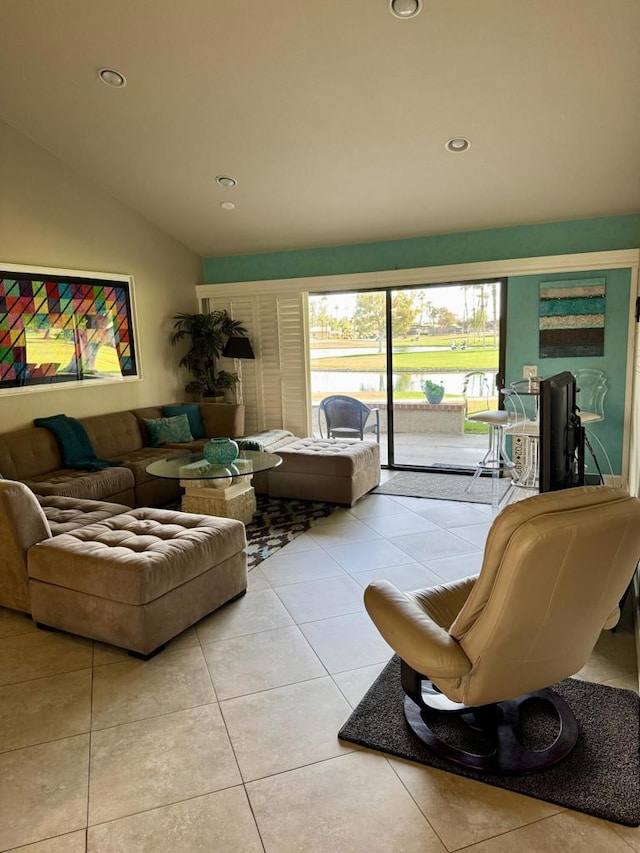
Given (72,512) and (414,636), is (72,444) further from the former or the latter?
(414,636)

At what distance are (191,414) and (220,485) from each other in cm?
207

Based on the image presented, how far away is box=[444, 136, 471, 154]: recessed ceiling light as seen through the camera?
4070mm

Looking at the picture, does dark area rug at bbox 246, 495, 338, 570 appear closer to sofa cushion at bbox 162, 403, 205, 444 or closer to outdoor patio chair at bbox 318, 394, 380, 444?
sofa cushion at bbox 162, 403, 205, 444

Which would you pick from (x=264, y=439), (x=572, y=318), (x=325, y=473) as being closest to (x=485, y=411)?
(x=572, y=318)

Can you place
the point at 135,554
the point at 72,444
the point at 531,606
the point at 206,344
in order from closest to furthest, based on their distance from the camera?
the point at 531,606, the point at 135,554, the point at 72,444, the point at 206,344

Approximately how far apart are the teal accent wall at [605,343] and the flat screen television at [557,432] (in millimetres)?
2981

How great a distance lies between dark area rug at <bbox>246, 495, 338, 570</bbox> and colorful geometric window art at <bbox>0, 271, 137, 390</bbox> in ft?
6.66

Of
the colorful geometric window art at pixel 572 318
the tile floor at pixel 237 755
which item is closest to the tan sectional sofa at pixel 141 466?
the tile floor at pixel 237 755

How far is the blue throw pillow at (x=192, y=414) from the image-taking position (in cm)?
586

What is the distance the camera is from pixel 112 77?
12.1 feet

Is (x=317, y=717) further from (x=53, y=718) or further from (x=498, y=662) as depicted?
(x=53, y=718)

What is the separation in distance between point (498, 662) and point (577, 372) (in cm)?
413

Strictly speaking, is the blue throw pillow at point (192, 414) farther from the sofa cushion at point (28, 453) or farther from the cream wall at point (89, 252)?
the sofa cushion at point (28, 453)

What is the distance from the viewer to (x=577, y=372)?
16.9ft
